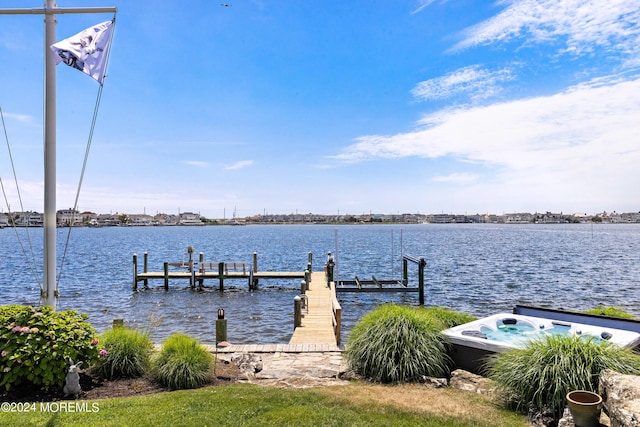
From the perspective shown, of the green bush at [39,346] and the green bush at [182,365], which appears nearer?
the green bush at [39,346]

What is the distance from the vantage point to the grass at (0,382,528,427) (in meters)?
5.50

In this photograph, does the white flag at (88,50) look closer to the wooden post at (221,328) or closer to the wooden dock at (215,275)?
the wooden post at (221,328)

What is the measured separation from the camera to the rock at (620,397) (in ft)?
14.1

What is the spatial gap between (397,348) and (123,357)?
16.1 ft

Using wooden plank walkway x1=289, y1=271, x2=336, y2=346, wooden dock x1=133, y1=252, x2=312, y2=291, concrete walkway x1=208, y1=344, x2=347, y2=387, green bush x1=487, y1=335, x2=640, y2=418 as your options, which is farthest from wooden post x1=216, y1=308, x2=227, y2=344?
wooden dock x1=133, y1=252, x2=312, y2=291

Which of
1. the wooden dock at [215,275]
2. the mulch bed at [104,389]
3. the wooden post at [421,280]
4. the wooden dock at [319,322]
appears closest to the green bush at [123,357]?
the mulch bed at [104,389]

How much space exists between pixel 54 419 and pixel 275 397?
285 cm

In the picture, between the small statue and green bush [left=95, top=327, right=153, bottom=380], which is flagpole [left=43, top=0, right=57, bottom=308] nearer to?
the small statue

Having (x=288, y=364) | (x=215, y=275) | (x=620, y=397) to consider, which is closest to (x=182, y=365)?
(x=288, y=364)

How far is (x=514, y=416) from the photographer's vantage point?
5.98 meters

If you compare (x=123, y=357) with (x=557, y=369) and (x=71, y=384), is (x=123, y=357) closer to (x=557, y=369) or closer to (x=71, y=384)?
(x=71, y=384)

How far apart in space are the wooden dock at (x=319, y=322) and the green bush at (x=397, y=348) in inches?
106

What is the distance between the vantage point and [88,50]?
6.31 meters

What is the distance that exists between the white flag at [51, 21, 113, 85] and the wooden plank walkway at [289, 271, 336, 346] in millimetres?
7927
